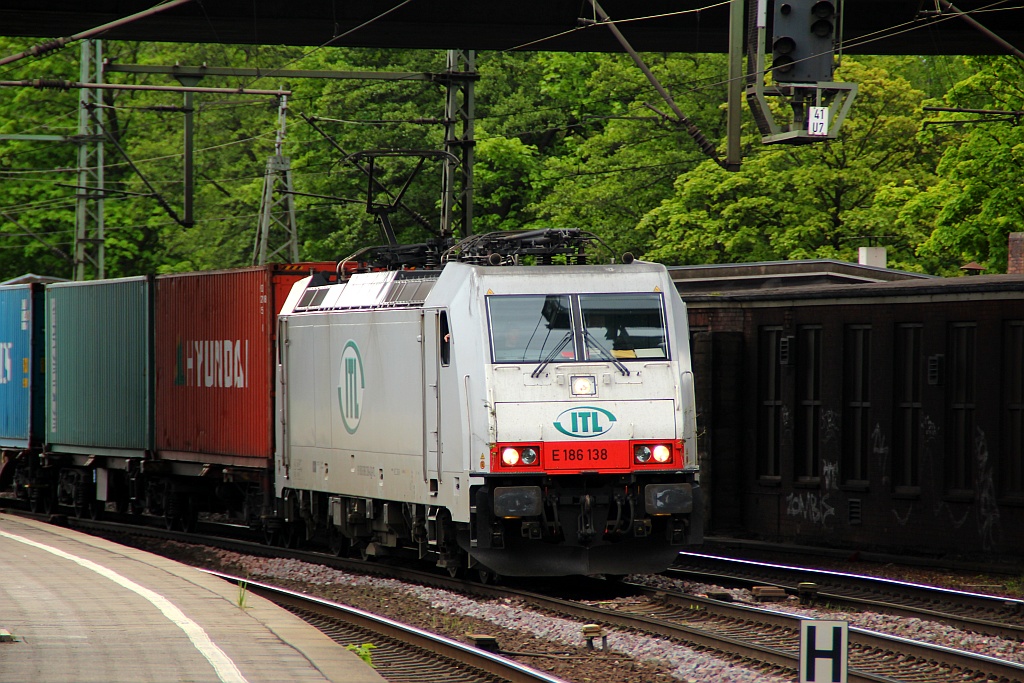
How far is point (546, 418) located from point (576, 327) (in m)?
1.03

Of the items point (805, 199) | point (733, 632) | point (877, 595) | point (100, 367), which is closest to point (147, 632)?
point (733, 632)

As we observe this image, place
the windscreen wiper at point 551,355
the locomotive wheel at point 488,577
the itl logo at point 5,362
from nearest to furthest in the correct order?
the windscreen wiper at point 551,355
the locomotive wheel at point 488,577
the itl logo at point 5,362

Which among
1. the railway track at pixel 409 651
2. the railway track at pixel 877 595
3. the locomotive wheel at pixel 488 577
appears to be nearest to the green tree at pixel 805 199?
the railway track at pixel 877 595

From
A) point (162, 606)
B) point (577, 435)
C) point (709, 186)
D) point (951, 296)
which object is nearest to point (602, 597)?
point (577, 435)

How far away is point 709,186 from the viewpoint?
1489 inches

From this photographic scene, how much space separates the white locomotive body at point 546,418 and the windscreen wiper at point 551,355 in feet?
0.05

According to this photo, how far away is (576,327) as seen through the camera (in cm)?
1500

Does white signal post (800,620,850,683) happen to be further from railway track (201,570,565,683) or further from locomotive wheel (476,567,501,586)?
locomotive wheel (476,567,501,586)

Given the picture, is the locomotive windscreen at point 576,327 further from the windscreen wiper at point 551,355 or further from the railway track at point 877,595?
the railway track at point 877,595

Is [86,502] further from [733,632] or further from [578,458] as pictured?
[733,632]

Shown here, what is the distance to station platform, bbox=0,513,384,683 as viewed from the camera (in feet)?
30.5

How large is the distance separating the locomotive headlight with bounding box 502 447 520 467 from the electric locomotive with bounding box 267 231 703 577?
0.04 ft

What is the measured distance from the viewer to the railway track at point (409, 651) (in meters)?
11.2

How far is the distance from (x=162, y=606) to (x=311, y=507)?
6.99 meters
